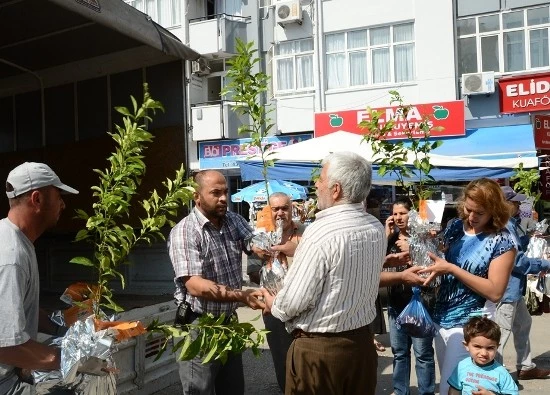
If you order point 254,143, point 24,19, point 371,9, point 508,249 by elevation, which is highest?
point 371,9

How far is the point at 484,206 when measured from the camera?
3217 millimetres

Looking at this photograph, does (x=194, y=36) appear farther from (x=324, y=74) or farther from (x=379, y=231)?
(x=379, y=231)

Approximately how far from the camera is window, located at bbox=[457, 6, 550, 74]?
53.7 feet

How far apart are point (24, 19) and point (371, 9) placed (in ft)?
50.4

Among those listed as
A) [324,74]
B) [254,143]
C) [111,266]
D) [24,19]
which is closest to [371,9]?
[324,74]

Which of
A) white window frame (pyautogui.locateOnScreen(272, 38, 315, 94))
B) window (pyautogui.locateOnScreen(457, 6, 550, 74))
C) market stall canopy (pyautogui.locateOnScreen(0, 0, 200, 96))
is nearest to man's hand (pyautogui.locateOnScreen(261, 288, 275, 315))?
market stall canopy (pyautogui.locateOnScreen(0, 0, 200, 96))

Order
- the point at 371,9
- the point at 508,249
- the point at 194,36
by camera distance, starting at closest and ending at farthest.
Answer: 1. the point at 508,249
2. the point at 371,9
3. the point at 194,36

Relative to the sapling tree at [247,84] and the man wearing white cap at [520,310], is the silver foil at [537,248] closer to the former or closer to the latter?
the man wearing white cap at [520,310]

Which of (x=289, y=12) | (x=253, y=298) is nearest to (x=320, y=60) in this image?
(x=289, y=12)

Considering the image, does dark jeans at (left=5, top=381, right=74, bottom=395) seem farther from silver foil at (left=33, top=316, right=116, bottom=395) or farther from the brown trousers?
the brown trousers

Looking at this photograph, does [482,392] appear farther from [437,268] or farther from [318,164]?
[318,164]

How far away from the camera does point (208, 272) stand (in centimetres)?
332

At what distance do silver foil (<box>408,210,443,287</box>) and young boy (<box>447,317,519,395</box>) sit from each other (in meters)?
0.35

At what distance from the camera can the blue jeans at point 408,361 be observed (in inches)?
170
